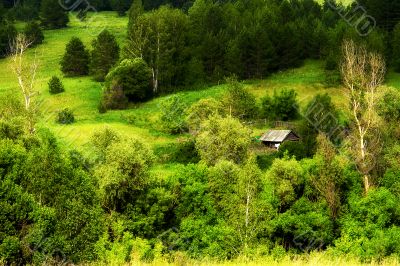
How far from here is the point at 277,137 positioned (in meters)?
66.9

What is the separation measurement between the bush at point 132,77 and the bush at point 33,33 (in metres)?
39.4

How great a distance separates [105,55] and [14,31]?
3124 centimetres

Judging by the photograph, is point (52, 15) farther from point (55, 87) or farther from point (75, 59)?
point (55, 87)

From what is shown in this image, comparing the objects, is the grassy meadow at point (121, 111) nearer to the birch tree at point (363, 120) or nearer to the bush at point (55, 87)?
the bush at point (55, 87)

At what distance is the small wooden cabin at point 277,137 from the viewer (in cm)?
6619

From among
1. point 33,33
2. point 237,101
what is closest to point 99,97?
point 237,101

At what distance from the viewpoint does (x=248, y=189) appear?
42.9 m

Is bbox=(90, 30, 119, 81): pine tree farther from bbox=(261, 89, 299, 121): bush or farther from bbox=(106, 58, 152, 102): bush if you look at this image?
bbox=(261, 89, 299, 121): bush

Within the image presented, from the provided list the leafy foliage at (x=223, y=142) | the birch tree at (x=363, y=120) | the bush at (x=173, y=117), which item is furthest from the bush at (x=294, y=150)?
the bush at (x=173, y=117)

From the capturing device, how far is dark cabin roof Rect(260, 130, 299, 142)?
66312 mm

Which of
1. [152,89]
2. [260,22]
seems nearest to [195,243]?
[152,89]

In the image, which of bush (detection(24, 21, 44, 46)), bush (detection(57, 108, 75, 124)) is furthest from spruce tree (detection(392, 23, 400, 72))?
bush (detection(24, 21, 44, 46))

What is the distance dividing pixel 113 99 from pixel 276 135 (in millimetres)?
30332

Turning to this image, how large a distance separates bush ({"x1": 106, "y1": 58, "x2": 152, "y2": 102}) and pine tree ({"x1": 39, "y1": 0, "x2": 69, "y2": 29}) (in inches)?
2285
